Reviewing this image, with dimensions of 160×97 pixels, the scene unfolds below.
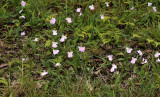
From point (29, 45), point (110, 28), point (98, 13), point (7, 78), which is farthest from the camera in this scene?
point (98, 13)

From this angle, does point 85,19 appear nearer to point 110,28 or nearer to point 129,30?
point 110,28

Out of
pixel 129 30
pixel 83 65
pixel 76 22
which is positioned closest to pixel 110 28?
pixel 129 30

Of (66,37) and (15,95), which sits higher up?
(66,37)

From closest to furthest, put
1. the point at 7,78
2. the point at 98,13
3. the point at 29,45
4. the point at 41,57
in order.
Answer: the point at 7,78 → the point at 41,57 → the point at 29,45 → the point at 98,13

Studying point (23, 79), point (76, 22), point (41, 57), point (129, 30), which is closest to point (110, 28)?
point (129, 30)

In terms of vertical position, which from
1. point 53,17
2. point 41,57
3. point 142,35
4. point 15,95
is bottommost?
point 15,95

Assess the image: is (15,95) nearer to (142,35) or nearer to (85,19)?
(85,19)

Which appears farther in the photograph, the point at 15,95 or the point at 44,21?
the point at 44,21
